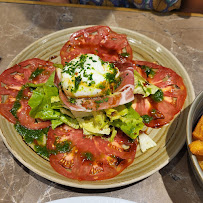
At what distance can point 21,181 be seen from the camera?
6.73 ft

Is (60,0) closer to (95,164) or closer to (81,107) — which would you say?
(81,107)

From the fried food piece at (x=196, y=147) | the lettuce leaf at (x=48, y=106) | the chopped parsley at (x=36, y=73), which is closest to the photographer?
the fried food piece at (x=196, y=147)

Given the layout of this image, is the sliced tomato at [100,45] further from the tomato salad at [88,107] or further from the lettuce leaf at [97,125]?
the lettuce leaf at [97,125]

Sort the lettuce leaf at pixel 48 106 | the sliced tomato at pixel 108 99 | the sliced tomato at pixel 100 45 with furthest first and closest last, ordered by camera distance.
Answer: the sliced tomato at pixel 100 45
the lettuce leaf at pixel 48 106
the sliced tomato at pixel 108 99

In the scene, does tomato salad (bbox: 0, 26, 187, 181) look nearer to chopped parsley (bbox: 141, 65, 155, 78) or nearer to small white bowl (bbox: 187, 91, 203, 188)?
chopped parsley (bbox: 141, 65, 155, 78)

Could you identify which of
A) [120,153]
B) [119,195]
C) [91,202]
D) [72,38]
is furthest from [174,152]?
[72,38]

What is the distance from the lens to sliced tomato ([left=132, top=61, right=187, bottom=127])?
7.18 ft

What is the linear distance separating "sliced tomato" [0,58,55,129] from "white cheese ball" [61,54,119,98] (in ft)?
1.32

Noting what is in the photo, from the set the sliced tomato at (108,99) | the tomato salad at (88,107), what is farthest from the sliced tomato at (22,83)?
the sliced tomato at (108,99)

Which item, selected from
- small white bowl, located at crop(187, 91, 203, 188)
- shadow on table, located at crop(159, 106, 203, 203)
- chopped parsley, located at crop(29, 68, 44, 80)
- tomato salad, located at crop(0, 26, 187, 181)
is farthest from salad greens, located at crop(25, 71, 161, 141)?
small white bowl, located at crop(187, 91, 203, 188)

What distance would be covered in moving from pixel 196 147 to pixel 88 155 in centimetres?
87

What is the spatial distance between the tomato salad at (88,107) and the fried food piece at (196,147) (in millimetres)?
539

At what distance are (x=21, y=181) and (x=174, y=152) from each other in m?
1.29

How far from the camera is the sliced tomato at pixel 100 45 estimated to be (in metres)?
2.52
